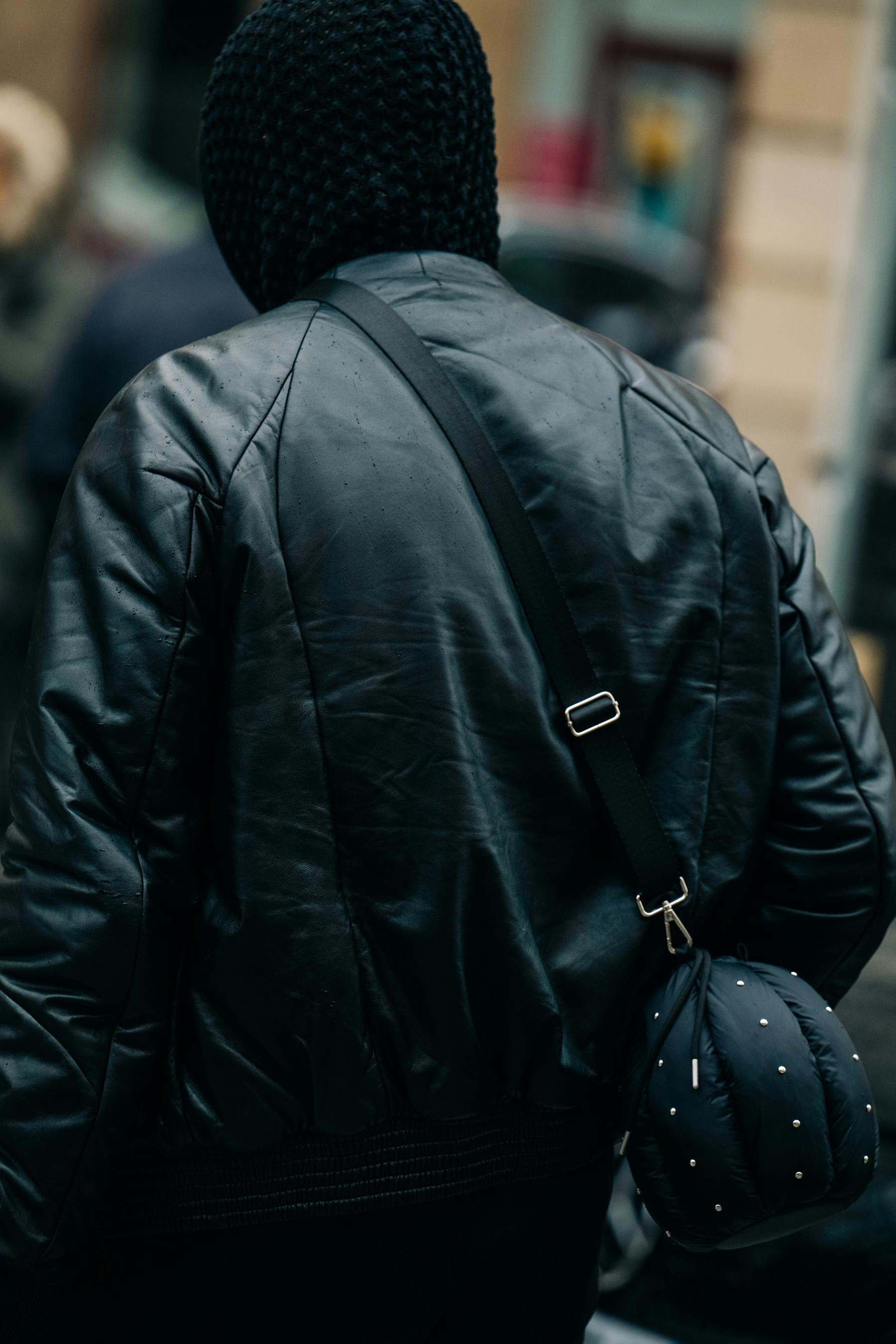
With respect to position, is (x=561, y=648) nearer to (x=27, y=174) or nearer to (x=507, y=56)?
(x=27, y=174)

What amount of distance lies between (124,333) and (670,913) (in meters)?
2.24

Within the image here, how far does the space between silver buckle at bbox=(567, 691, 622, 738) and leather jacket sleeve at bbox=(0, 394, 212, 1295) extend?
1.18 ft

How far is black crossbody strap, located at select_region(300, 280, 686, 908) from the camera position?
4.98ft

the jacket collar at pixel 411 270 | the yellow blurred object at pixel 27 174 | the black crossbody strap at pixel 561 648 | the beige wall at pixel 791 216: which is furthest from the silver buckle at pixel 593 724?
the beige wall at pixel 791 216

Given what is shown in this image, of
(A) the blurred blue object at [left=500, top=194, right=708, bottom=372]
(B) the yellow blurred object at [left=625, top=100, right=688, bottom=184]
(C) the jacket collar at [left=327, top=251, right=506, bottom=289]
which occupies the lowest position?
(A) the blurred blue object at [left=500, top=194, right=708, bottom=372]

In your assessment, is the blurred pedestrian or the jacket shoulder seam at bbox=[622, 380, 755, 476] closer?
the jacket shoulder seam at bbox=[622, 380, 755, 476]

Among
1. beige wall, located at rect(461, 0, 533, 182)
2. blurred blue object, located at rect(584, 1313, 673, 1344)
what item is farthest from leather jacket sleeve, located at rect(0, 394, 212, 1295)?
beige wall, located at rect(461, 0, 533, 182)

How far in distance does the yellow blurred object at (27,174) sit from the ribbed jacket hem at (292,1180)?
11.6ft

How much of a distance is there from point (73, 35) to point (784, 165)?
177 inches

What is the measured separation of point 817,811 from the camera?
164 cm

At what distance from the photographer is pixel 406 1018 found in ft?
4.87

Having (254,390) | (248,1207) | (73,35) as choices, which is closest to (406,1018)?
(248,1207)

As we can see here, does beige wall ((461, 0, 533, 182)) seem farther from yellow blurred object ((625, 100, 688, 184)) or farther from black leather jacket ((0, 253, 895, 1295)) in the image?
black leather jacket ((0, 253, 895, 1295))

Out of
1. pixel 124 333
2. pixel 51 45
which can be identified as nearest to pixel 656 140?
pixel 51 45
